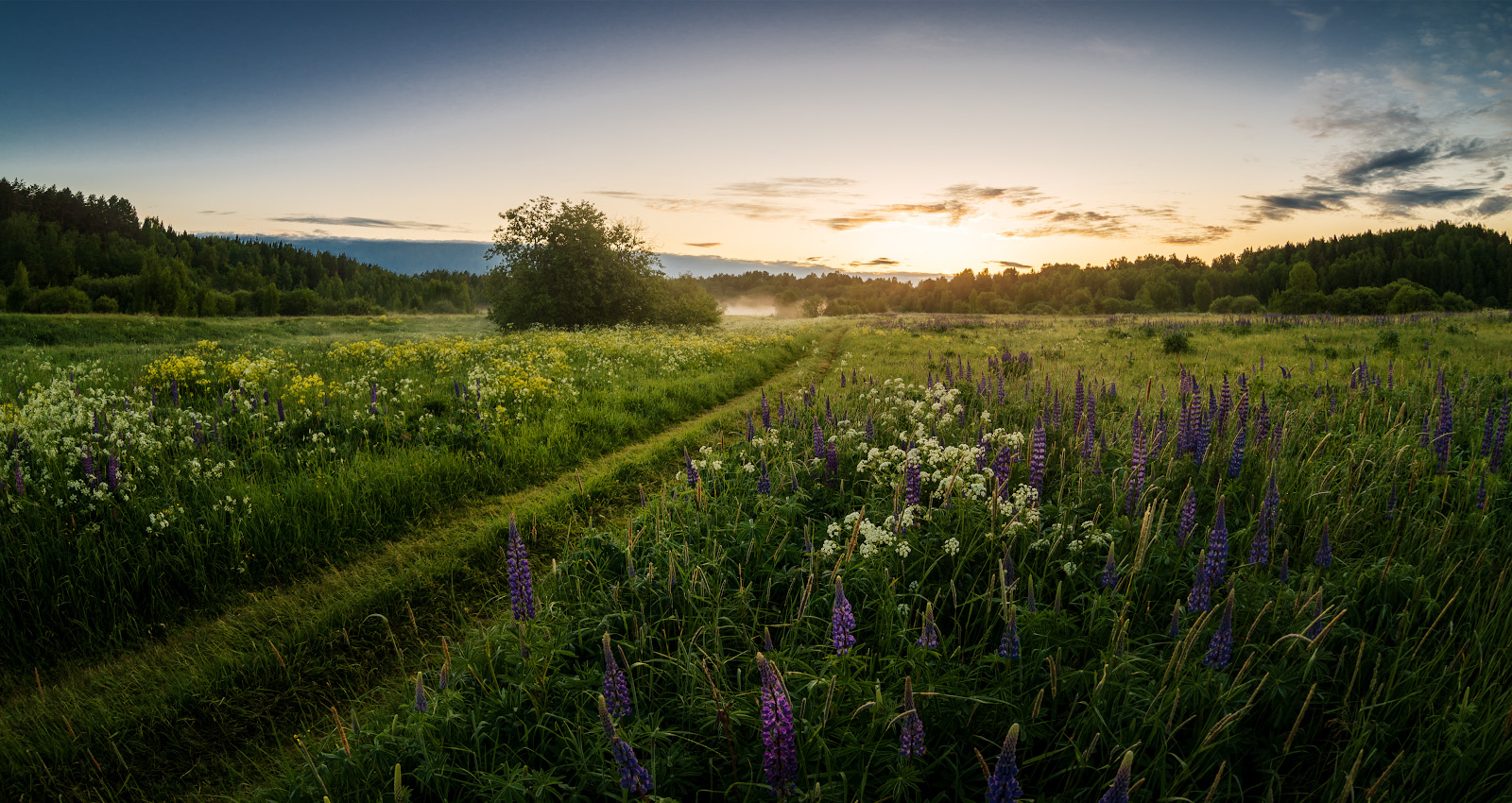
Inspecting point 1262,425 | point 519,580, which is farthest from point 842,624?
point 1262,425

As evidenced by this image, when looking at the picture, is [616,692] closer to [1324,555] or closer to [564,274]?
[1324,555]

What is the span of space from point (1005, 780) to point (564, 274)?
121 feet

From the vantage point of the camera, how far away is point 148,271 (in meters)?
73.0

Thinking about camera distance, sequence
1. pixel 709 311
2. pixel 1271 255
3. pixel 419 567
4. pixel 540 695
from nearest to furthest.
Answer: pixel 540 695 → pixel 419 567 → pixel 709 311 → pixel 1271 255

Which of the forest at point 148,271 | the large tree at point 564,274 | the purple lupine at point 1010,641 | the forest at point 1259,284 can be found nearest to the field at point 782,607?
the purple lupine at point 1010,641

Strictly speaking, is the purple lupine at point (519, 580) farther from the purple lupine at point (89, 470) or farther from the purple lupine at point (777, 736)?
the purple lupine at point (89, 470)

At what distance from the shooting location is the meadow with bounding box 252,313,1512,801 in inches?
104

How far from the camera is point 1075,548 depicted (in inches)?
160

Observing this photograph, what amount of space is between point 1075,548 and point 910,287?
16153 centimetres

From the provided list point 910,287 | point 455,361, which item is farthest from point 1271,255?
point 455,361

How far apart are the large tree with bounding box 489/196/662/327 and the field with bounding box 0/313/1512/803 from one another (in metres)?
27.2

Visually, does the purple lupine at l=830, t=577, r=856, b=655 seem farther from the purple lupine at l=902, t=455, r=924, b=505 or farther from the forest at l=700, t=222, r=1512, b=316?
the forest at l=700, t=222, r=1512, b=316

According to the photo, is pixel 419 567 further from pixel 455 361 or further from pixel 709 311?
pixel 709 311

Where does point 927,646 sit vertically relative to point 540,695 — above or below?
above
